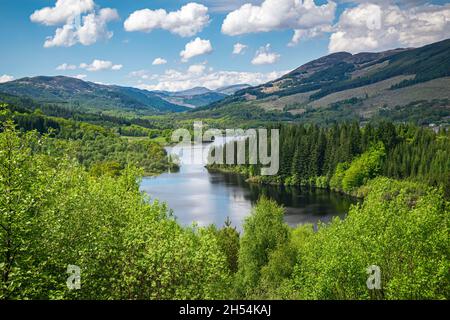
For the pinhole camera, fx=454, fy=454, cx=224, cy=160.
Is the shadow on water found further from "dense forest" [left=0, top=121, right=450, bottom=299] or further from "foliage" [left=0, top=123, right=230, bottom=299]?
"foliage" [left=0, top=123, right=230, bottom=299]

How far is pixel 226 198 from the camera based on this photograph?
91.6 m

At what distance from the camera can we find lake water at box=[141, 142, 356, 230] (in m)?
73.6

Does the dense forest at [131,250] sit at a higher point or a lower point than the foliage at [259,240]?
higher

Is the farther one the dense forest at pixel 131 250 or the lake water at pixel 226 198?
the lake water at pixel 226 198

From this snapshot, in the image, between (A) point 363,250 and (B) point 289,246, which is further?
(B) point 289,246

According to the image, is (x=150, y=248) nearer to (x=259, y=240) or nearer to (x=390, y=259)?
(x=390, y=259)

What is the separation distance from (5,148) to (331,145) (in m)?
107

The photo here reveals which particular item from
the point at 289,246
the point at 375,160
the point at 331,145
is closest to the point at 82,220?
the point at 289,246

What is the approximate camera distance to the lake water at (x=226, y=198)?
7356cm

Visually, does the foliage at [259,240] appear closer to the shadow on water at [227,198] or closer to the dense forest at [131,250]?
the dense forest at [131,250]

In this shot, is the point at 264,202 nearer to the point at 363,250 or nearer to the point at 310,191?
the point at 363,250

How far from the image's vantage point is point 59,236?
16.1 m

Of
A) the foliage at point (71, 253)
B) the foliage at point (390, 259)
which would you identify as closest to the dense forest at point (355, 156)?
the foliage at point (390, 259)

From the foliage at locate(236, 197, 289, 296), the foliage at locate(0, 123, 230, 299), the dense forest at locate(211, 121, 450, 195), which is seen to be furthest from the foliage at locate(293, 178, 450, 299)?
the dense forest at locate(211, 121, 450, 195)
